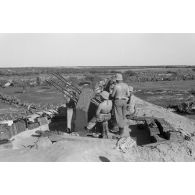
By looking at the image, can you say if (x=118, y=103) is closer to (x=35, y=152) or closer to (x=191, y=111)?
(x=35, y=152)

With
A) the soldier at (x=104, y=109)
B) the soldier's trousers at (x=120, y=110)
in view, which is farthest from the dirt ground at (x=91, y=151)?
the soldier's trousers at (x=120, y=110)

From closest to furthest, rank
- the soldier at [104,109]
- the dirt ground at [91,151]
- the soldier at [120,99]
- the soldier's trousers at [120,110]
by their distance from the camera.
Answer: the dirt ground at [91,151], the soldier at [104,109], the soldier at [120,99], the soldier's trousers at [120,110]

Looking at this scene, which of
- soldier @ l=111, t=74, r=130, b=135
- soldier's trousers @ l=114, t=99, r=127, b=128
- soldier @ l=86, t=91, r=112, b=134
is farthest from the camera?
soldier's trousers @ l=114, t=99, r=127, b=128

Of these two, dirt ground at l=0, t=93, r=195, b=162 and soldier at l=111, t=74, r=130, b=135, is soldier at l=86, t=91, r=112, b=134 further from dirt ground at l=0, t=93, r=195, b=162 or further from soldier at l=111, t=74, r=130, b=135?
dirt ground at l=0, t=93, r=195, b=162

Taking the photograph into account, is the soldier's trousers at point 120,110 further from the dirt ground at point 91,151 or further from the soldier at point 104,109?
the dirt ground at point 91,151

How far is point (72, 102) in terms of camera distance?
35.4 feet

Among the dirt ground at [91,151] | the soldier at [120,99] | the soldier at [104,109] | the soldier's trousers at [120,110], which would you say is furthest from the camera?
the soldier's trousers at [120,110]

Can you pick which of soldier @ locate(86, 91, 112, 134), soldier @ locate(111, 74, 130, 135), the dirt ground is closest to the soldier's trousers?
soldier @ locate(111, 74, 130, 135)

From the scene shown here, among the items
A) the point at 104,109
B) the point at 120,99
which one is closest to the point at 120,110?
the point at 120,99

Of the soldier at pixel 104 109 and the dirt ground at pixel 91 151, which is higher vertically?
→ the soldier at pixel 104 109

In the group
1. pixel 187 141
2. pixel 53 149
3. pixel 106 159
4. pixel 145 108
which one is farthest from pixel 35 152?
pixel 145 108

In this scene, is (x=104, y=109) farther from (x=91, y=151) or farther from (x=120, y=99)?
(x=91, y=151)

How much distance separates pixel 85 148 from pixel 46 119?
16.2 feet

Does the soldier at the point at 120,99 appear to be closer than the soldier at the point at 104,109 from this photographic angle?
No
